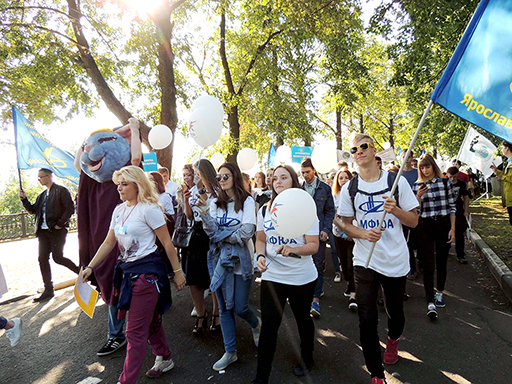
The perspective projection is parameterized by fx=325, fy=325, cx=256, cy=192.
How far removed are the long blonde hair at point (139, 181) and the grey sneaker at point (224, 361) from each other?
163cm

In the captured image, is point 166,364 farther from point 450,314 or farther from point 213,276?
point 450,314

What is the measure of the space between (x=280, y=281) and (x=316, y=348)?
1239 mm

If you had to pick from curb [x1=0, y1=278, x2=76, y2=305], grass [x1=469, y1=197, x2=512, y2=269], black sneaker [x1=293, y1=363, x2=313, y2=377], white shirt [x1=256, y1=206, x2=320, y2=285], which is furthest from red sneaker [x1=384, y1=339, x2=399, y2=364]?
curb [x1=0, y1=278, x2=76, y2=305]

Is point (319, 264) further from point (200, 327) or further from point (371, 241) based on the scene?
point (371, 241)

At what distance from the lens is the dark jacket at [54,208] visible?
5.46 metres

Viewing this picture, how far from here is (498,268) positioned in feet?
18.3

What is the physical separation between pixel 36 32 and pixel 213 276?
10131mm

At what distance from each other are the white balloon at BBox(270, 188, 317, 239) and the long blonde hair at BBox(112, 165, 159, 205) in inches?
47.0

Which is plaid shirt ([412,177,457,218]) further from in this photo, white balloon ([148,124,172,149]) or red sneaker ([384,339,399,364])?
A: white balloon ([148,124,172,149])

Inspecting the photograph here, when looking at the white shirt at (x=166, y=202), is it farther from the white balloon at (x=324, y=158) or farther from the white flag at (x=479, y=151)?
the white flag at (x=479, y=151)

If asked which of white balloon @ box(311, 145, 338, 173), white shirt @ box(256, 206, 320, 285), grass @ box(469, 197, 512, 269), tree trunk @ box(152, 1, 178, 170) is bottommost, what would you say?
grass @ box(469, 197, 512, 269)

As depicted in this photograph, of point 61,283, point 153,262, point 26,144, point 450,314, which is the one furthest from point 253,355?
point 26,144

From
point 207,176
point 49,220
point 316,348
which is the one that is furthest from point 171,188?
point 316,348

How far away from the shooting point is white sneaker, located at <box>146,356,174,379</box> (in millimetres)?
3035
